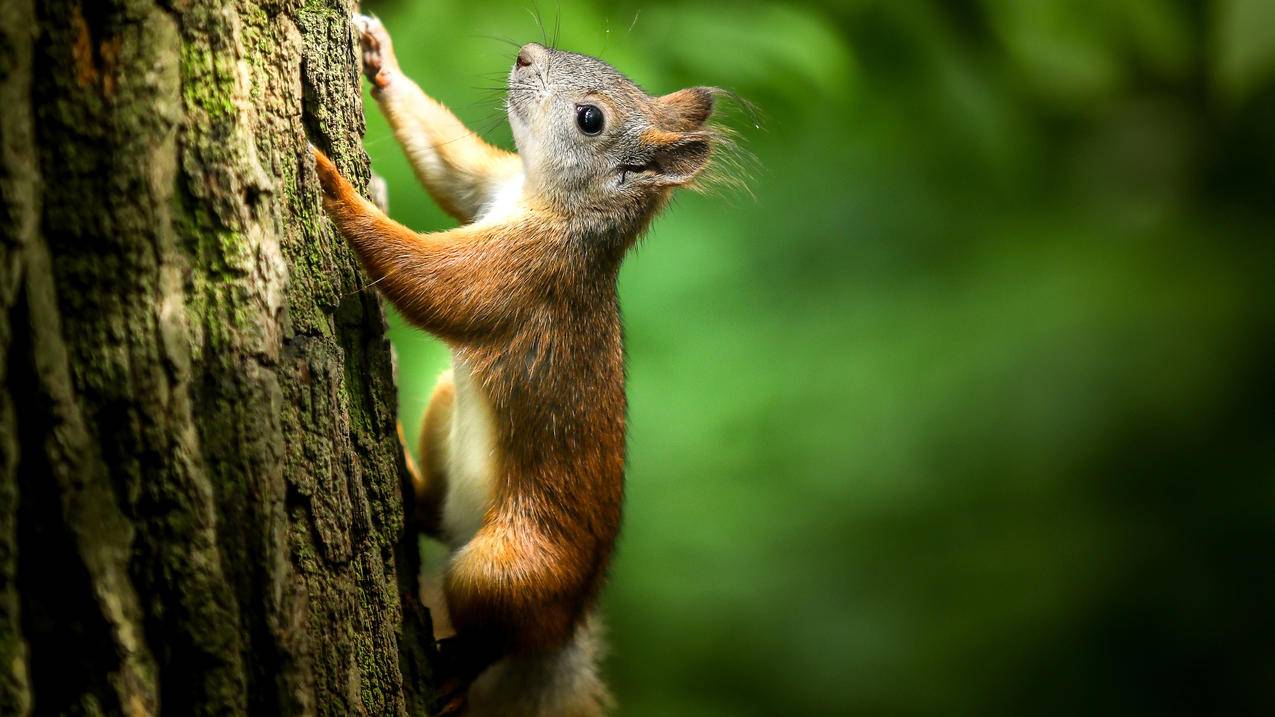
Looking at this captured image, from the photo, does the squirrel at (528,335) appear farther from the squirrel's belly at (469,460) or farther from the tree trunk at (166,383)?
the tree trunk at (166,383)

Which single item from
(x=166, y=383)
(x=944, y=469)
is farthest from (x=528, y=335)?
(x=944, y=469)

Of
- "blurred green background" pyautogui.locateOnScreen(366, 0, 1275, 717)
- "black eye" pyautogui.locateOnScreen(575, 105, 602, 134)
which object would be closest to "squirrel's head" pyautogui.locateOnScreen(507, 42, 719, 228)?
"black eye" pyautogui.locateOnScreen(575, 105, 602, 134)

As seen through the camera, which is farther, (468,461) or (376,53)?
(376,53)

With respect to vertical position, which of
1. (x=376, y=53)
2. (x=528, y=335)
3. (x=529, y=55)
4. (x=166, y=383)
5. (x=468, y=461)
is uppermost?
(x=529, y=55)

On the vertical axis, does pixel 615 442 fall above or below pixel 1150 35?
below

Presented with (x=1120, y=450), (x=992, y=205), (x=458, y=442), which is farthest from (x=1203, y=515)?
(x=458, y=442)

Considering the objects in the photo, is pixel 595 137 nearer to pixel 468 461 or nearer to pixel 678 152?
pixel 678 152

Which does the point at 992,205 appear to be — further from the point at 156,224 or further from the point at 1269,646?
the point at 156,224
